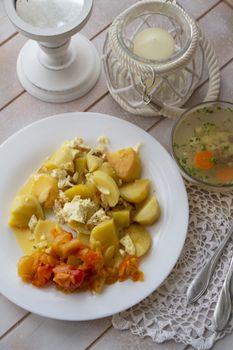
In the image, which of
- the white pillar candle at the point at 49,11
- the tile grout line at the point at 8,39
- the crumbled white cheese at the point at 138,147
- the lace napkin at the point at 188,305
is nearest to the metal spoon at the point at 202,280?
the lace napkin at the point at 188,305

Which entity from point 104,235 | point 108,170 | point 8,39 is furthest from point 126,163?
point 8,39

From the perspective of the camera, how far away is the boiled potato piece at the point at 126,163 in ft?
3.31

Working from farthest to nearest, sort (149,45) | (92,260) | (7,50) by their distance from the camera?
(7,50), (149,45), (92,260)

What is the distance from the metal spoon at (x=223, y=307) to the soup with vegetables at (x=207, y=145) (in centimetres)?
18

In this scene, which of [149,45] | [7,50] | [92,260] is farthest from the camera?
[7,50]

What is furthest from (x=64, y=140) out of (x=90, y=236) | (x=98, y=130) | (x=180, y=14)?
(x=180, y=14)

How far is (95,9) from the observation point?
1211mm

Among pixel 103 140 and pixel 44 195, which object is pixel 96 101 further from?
pixel 44 195

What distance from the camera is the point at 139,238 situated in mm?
982

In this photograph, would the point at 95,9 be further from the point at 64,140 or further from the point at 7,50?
the point at 64,140

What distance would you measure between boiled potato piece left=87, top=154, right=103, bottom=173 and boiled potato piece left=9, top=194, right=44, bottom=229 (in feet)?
0.36

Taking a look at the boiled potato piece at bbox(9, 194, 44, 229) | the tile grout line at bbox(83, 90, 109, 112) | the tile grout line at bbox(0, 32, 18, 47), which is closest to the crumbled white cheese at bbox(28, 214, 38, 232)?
the boiled potato piece at bbox(9, 194, 44, 229)

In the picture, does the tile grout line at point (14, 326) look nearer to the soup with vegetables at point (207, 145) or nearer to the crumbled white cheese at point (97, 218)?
the crumbled white cheese at point (97, 218)

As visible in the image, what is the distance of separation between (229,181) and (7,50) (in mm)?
523
